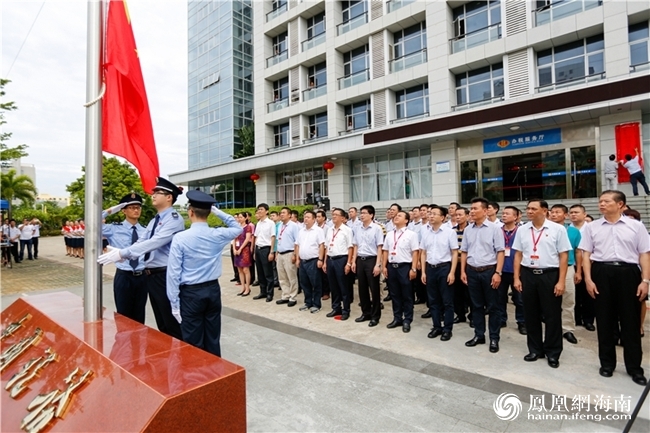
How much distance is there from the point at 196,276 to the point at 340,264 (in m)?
2.97

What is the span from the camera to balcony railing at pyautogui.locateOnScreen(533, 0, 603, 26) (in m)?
11.7

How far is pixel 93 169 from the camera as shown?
7.53 feet

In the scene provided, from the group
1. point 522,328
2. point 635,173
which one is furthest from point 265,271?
point 635,173

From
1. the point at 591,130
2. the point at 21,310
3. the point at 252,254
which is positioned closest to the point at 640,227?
the point at 21,310

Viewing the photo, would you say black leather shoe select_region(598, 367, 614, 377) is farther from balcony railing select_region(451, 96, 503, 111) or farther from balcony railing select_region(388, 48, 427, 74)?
balcony railing select_region(388, 48, 427, 74)

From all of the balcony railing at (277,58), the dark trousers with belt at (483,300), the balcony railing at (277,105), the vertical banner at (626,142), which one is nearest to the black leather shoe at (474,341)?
the dark trousers with belt at (483,300)

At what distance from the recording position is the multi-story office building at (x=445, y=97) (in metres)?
11.2

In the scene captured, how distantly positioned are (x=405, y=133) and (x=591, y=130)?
604cm

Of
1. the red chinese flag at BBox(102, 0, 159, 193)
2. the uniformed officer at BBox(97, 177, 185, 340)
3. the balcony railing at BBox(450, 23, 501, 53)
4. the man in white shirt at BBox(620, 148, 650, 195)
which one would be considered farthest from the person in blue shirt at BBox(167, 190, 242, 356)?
the balcony railing at BBox(450, 23, 501, 53)

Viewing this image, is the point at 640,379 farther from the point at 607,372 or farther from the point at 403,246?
the point at 403,246

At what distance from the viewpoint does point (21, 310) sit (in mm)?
2881

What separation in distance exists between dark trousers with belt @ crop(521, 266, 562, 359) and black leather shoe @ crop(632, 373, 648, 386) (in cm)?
56

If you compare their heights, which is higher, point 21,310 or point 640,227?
point 640,227

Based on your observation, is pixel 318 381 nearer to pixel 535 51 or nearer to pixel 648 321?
pixel 648 321
